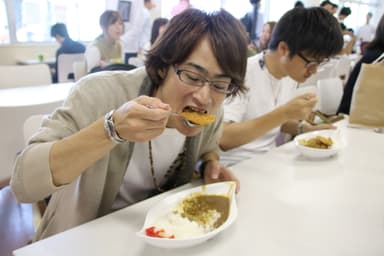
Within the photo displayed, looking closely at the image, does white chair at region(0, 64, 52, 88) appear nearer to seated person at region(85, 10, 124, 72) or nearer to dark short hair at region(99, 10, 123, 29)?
seated person at region(85, 10, 124, 72)

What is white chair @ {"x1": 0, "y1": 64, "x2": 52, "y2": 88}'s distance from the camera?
8.21ft

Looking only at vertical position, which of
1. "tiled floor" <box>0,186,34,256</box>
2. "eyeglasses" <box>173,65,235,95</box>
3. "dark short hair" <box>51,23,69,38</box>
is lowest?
"tiled floor" <box>0,186,34,256</box>

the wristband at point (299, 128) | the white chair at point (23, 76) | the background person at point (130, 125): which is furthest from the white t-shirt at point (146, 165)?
the white chair at point (23, 76)

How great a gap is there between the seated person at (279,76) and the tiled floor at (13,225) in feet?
3.88

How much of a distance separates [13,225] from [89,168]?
4.84 feet

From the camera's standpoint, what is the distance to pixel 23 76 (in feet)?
8.48

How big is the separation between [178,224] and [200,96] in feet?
1.12

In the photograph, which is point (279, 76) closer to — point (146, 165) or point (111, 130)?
point (146, 165)

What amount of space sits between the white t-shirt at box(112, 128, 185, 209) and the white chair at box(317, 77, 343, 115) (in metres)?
1.64

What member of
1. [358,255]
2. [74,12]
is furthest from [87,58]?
[358,255]

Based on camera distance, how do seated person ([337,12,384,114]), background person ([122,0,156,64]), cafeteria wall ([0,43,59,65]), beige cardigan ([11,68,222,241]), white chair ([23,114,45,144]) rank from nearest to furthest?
beige cardigan ([11,68,222,241]) < white chair ([23,114,45,144]) < seated person ([337,12,384,114]) < cafeteria wall ([0,43,59,65]) < background person ([122,0,156,64])

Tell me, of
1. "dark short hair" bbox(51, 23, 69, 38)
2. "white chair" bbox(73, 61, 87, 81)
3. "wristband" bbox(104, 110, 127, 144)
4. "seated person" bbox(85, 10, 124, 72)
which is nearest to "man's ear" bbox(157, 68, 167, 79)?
"wristband" bbox(104, 110, 127, 144)

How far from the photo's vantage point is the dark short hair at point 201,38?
2.89 feet

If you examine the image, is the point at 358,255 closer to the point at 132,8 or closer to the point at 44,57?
the point at 44,57
